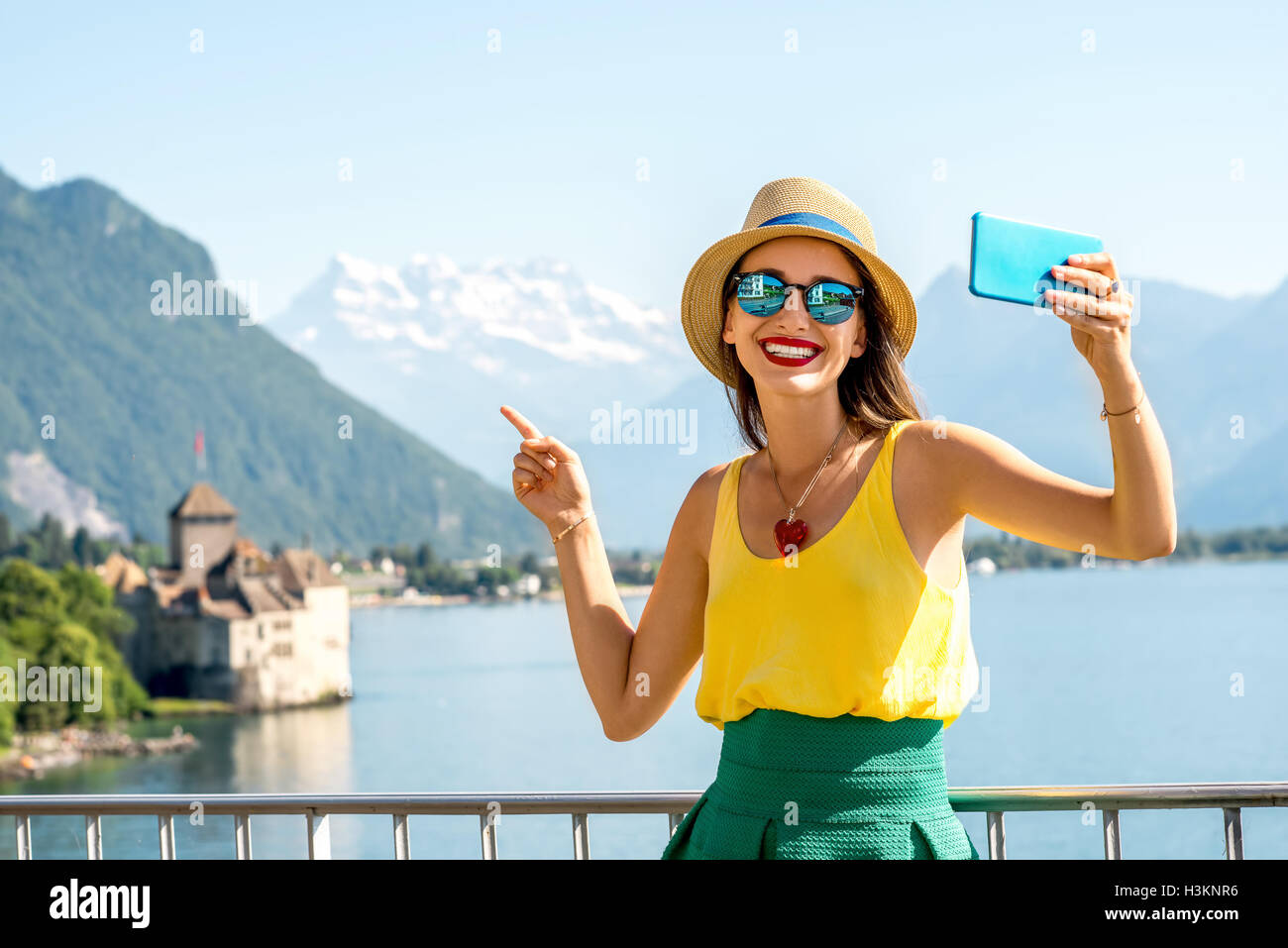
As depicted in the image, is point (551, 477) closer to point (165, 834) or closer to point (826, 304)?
point (826, 304)

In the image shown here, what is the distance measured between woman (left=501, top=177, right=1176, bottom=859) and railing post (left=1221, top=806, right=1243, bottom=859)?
960 mm

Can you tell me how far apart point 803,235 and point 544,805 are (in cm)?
144

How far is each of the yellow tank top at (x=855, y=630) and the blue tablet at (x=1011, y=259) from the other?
1.32ft

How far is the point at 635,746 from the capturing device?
5869 cm

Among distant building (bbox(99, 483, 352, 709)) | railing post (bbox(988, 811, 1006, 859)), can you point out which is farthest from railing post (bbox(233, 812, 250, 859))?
distant building (bbox(99, 483, 352, 709))

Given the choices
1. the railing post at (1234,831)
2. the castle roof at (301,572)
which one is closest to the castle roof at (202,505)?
the castle roof at (301,572)

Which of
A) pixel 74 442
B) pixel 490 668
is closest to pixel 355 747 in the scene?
pixel 490 668

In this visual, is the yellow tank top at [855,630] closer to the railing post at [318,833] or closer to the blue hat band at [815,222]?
the blue hat band at [815,222]

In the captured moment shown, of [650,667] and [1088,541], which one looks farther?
[650,667]

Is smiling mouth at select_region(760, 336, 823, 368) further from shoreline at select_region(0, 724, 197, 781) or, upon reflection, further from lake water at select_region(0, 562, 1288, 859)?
shoreline at select_region(0, 724, 197, 781)

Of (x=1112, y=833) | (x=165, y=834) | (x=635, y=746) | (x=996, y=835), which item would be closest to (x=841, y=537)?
(x=996, y=835)
